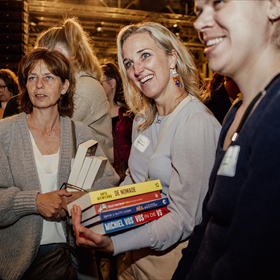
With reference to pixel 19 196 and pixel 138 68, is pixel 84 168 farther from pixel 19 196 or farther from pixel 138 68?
pixel 138 68

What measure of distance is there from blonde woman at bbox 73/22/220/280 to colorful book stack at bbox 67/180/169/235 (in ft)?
0.15

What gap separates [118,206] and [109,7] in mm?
8618

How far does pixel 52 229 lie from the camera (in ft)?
5.34

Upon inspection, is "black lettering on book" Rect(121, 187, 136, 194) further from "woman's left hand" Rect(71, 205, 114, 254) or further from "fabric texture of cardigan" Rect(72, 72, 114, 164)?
"fabric texture of cardigan" Rect(72, 72, 114, 164)

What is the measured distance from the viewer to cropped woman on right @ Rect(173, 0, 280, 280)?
0.57m

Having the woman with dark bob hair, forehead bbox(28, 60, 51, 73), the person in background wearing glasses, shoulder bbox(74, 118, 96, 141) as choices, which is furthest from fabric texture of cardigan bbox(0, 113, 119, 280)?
the person in background wearing glasses

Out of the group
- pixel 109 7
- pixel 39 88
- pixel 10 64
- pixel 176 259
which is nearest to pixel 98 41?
pixel 109 7

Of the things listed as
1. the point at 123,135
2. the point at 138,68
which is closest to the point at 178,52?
the point at 138,68

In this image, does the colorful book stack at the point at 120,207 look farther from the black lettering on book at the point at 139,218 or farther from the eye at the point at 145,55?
the eye at the point at 145,55

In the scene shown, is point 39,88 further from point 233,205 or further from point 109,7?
point 109,7

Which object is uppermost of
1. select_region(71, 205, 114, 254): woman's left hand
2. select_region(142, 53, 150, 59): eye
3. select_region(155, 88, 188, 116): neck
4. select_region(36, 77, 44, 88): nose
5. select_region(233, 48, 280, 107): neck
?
select_region(142, 53, 150, 59): eye

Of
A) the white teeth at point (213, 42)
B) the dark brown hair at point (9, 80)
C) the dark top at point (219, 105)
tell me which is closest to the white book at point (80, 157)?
the white teeth at point (213, 42)

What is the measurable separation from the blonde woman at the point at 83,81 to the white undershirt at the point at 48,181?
0.51 meters

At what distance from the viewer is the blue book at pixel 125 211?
38.4 inches
